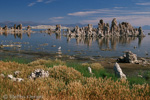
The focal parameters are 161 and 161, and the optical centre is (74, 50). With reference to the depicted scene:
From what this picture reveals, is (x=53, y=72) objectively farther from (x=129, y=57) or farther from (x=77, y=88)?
(x=129, y=57)

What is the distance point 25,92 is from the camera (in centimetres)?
664

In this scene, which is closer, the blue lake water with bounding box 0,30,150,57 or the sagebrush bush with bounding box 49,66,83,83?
the sagebrush bush with bounding box 49,66,83,83

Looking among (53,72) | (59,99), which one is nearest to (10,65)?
(53,72)

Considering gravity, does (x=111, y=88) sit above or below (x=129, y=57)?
above

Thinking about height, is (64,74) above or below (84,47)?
above

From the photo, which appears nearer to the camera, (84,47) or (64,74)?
(64,74)

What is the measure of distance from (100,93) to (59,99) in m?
1.84

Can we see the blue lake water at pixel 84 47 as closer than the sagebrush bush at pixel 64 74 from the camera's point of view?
No

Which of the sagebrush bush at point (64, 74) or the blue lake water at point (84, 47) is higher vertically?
the sagebrush bush at point (64, 74)

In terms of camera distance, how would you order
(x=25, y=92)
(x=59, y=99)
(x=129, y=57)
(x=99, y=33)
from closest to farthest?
(x=59, y=99) → (x=25, y=92) → (x=129, y=57) → (x=99, y=33)

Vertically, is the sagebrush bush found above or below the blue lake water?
above

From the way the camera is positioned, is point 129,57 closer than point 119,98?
No

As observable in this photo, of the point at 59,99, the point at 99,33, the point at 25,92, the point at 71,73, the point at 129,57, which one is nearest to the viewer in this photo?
the point at 59,99

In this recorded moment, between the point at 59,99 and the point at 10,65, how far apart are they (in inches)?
455
